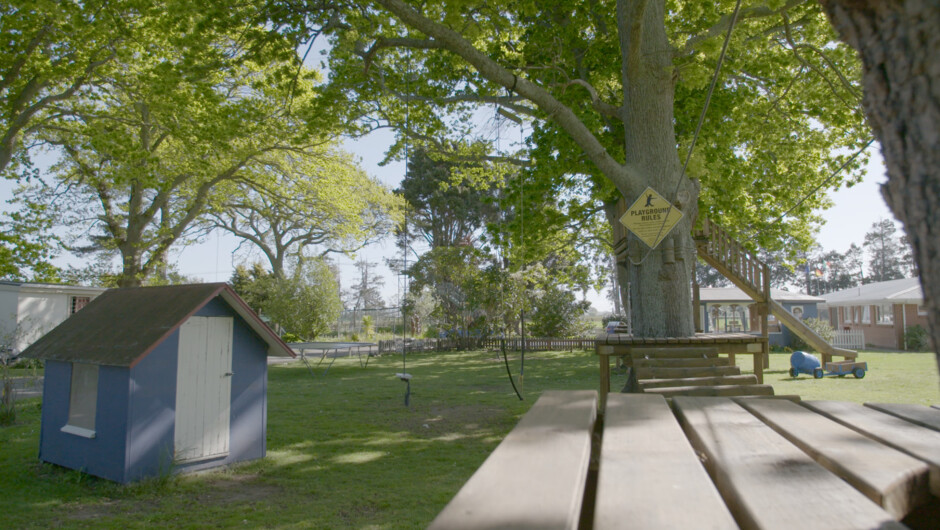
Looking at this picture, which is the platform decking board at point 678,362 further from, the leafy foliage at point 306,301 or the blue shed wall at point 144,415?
the leafy foliage at point 306,301

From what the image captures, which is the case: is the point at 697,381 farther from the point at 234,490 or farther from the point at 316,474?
the point at 234,490

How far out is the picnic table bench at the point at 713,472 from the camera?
1.11m

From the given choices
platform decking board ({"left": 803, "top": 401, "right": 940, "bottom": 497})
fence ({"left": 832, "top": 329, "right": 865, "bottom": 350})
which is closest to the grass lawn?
platform decking board ({"left": 803, "top": 401, "right": 940, "bottom": 497})

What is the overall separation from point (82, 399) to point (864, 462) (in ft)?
29.4

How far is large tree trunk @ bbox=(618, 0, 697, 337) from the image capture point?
9359 millimetres

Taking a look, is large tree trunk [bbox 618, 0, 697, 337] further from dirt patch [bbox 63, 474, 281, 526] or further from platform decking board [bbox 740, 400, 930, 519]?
platform decking board [bbox 740, 400, 930, 519]

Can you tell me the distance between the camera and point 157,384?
24.1 feet

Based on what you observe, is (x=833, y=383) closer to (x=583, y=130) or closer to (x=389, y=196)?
(x=583, y=130)

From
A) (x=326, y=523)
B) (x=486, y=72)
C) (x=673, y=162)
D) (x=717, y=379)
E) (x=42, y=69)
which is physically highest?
(x=42, y=69)

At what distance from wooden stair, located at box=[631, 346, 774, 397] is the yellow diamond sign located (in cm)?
184

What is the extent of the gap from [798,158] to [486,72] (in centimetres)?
1274

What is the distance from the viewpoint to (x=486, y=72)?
9211mm

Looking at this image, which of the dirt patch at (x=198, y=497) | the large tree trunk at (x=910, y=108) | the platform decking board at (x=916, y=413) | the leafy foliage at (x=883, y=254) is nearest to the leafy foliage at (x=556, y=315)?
the dirt patch at (x=198, y=497)

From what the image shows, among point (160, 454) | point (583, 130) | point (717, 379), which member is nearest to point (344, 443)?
point (160, 454)
